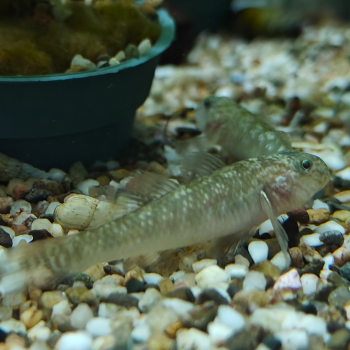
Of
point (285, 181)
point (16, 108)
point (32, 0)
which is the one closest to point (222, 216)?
point (285, 181)

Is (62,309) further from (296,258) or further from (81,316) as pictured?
(296,258)

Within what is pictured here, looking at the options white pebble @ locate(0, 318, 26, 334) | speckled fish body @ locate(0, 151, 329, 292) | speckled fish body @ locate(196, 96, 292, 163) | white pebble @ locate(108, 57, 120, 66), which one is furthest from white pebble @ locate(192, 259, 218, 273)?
white pebble @ locate(108, 57, 120, 66)

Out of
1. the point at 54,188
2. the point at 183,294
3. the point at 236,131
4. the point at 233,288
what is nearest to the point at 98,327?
the point at 183,294

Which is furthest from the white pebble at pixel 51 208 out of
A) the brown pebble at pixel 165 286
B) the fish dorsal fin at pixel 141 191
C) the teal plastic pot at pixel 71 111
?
the brown pebble at pixel 165 286

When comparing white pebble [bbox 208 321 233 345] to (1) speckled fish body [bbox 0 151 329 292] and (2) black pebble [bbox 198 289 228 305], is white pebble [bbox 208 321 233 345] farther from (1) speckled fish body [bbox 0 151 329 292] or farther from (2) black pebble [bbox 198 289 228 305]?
(1) speckled fish body [bbox 0 151 329 292]

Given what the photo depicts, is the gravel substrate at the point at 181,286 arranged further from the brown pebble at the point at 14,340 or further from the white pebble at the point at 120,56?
the white pebble at the point at 120,56

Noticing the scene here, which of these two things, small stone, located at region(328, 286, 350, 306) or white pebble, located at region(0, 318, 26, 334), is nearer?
white pebble, located at region(0, 318, 26, 334)
